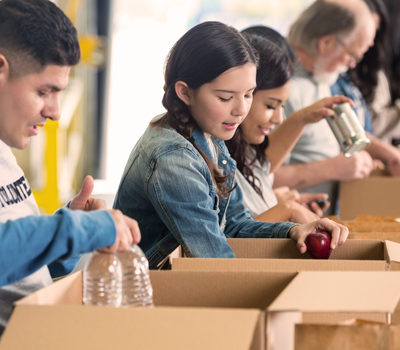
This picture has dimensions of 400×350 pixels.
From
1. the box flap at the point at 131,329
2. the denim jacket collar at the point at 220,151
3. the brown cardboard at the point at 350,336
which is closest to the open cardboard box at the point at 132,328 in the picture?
the box flap at the point at 131,329

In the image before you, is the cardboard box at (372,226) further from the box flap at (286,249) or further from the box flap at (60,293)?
the box flap at (60,293)

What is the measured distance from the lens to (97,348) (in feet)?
2.41

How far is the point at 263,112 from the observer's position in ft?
6.14

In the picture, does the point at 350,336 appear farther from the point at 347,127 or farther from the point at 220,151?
the point at 347,127

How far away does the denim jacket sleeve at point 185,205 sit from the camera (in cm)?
136

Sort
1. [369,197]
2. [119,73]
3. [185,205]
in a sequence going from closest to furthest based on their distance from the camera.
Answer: [185,205]
[369,197]
[119,73]

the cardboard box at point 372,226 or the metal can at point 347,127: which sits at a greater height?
the metal can at point 347,127

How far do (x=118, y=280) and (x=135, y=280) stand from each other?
3cm

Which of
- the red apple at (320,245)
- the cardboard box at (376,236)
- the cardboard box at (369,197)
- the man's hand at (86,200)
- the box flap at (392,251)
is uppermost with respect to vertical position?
the man's hand at (86,200)

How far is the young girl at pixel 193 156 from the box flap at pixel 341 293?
429 mm

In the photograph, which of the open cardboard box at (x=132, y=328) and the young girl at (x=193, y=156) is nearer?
the open cardboard box at (x=132, y=328)

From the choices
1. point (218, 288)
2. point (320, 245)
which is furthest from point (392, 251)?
point (218, 288)

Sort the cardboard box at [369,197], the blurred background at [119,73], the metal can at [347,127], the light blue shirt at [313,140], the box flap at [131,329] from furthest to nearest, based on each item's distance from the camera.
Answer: the blurred background at [119,73]
the light blue shirt at [313,140]
the cardboard box at [369,197]
the metal can at [347,127]
the box flap at [131,329]

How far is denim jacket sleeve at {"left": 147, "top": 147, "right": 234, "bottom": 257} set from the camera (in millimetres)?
1355
